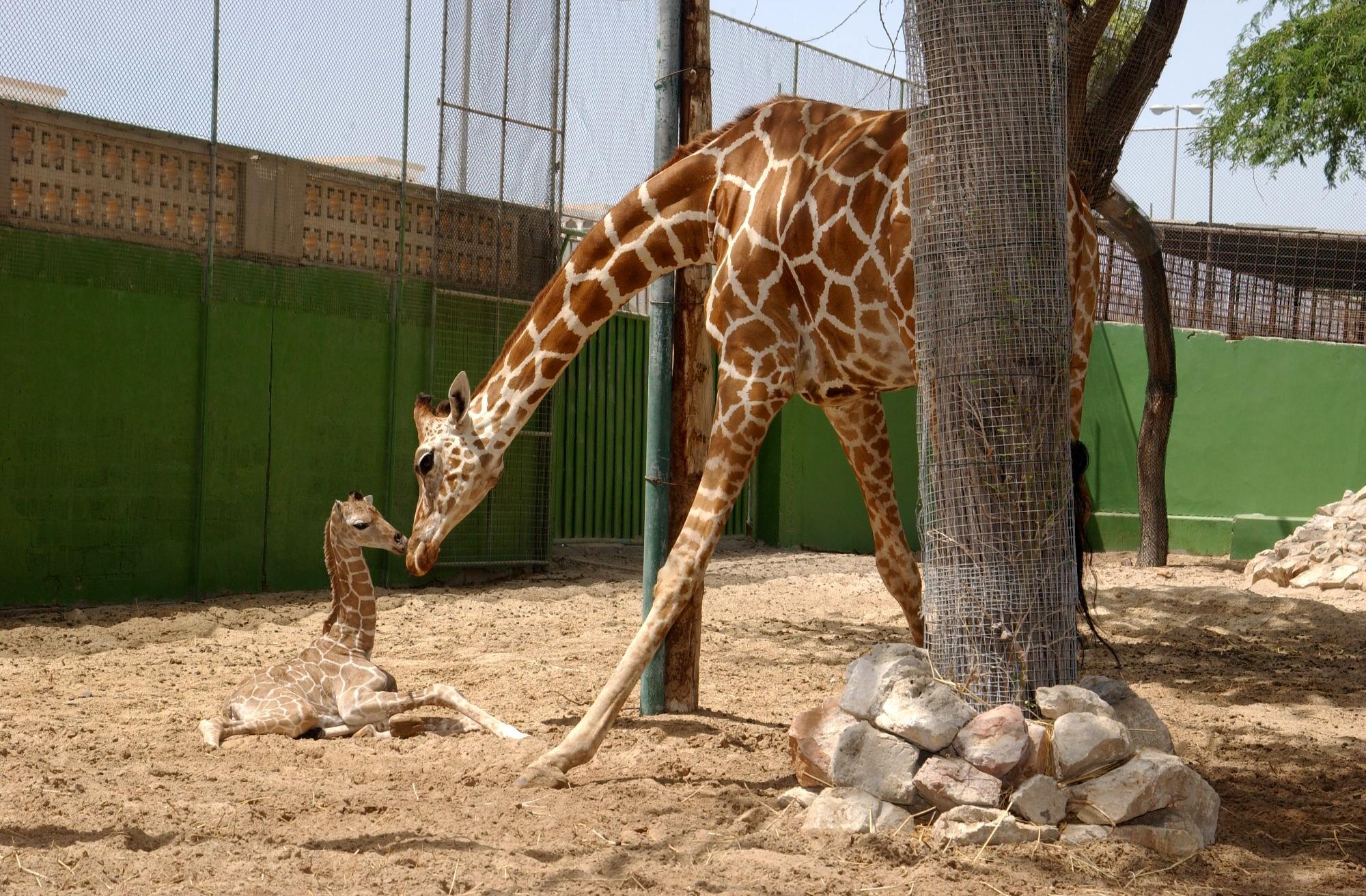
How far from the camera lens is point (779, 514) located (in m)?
14.6

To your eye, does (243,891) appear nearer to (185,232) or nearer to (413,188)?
(185,232)

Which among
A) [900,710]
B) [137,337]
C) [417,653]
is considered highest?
[137,337]

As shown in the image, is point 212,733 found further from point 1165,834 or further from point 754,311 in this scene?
point 1165,834

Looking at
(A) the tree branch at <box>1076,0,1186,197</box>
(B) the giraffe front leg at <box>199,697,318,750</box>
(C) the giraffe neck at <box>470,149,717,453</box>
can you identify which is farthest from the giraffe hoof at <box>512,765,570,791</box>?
(A) the tree branch at <box>1076,0,1186,197</box>

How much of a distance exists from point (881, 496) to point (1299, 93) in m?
11.7

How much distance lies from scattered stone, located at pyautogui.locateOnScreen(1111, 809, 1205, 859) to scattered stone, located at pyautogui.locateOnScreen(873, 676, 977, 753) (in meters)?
0.51

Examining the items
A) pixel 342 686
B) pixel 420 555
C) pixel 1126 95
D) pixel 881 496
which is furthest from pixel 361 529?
pixel 1126 95

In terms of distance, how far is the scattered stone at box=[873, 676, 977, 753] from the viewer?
367 cm

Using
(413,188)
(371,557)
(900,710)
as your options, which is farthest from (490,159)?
(900,710)

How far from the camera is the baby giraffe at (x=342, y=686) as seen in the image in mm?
5133

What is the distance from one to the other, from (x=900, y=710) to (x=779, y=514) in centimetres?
1091

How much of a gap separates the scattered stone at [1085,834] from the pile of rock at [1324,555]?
780cm

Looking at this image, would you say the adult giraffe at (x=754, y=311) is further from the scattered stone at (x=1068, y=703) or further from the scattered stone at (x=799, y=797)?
the scattered stone at (x=1068, y=703)

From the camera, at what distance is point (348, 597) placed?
18.8 ft
